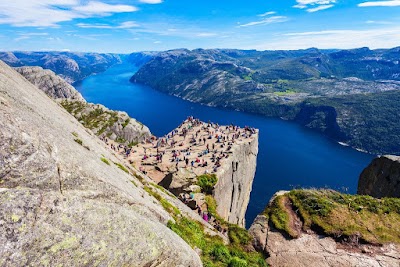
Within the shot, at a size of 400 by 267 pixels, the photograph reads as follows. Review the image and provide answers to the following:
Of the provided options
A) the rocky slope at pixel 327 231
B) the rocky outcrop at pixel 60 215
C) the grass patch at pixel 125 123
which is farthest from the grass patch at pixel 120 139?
the rocky outcrop at pixel 60 215

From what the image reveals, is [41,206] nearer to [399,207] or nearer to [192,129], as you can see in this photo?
[399,207]


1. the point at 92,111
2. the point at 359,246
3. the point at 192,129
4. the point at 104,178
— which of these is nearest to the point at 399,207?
the point at 359,246

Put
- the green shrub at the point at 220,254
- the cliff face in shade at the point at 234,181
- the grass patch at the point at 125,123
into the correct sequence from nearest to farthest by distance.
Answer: the green shrub at the point at 220,254, the cliff face in shade at the point at 234,181, the grass patch at the point at 125,123

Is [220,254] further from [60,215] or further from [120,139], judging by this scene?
[120,139]

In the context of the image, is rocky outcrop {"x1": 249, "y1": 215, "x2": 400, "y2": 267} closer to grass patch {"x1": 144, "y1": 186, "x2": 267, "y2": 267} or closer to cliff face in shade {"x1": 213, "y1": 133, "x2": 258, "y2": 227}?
grass patch {"x1": 144, "y1": 186, "x2": 267, "y2": 267}

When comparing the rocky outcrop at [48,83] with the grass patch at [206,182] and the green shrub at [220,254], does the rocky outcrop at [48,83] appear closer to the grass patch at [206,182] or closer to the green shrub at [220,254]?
the grass patch at [206,182]

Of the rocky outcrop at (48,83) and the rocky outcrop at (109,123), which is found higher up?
the rocky outcrop at (48,83)

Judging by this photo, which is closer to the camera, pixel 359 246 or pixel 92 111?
pixel 359 246
